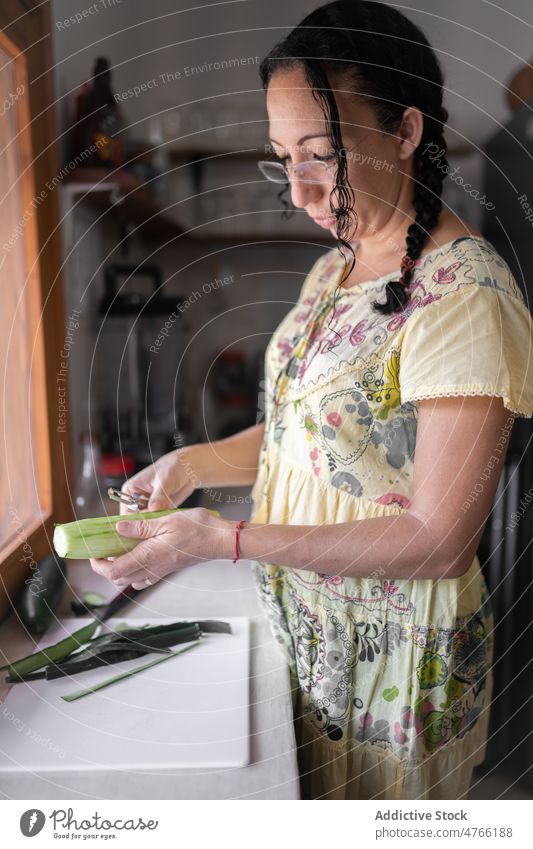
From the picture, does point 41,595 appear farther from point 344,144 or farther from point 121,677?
point 344,144

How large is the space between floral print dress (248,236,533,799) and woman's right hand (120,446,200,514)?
2.8 inches

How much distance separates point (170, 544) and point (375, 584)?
15 cm

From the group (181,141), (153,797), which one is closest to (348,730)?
(153,797)

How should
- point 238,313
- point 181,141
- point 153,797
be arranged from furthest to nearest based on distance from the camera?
point 238,313 < point 181,141 < point 153,797

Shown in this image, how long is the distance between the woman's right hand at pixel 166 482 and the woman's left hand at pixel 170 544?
62 mm

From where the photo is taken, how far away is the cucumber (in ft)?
1.62

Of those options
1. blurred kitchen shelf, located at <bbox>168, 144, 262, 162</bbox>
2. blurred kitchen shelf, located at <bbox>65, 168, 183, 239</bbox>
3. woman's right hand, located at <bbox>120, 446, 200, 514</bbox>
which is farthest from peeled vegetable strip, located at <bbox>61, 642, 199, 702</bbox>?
Result: blurred kitchen shelf, located at <bbox>168, 144, 262, 162</bbox>

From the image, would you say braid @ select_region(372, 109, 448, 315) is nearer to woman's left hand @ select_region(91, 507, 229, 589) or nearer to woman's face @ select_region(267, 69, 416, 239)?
woman's face @ select_region(267, 69, 416, 239)

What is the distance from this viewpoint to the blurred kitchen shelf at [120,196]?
670 millimetres

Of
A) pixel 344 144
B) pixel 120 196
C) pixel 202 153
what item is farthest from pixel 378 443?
pixel 202 153

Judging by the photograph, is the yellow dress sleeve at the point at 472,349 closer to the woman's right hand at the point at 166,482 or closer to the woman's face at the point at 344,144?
the woman's face at the point at 344,144

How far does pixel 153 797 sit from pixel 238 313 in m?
0.94
